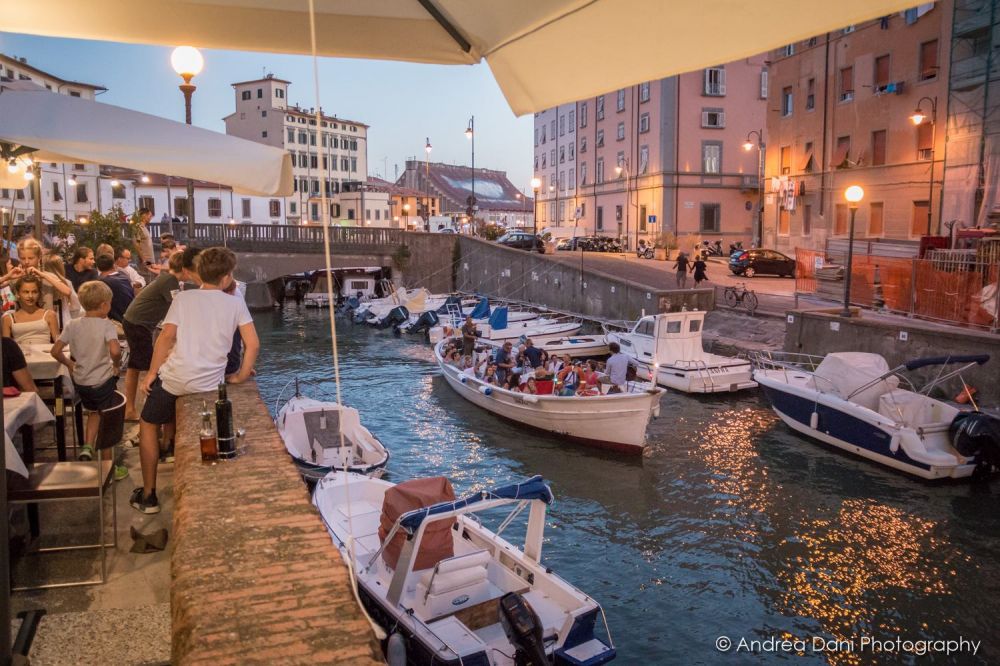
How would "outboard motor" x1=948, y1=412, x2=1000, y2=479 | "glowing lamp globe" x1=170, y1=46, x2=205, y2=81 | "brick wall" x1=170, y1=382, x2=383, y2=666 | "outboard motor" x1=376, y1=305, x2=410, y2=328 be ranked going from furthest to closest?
1. "outboard motor" x1=376, y1=305, x2=410, y2=328
2. "outboard motor" x1=948, y1=412, x2=1000, y2=479
3. "glowing lamp globe" x1=170, y1=46, x2=205, y2=81
4. "brick wall" x1=170, y1=382, x2=383, y2=666

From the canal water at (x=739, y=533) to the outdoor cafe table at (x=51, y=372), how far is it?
7.02 metres

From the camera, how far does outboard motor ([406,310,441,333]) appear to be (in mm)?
39500

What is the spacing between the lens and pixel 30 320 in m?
9.05

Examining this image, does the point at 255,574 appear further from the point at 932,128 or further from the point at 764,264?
the point at 764,264

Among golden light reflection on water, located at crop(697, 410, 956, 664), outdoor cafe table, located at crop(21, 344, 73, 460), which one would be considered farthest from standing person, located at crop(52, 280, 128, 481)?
golden light reflection on water, located at crop(697, 410, 956, 664)

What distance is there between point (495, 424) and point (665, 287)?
14346mm

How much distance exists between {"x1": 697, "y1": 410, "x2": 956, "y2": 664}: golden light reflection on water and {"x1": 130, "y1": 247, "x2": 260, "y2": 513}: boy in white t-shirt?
8286mm

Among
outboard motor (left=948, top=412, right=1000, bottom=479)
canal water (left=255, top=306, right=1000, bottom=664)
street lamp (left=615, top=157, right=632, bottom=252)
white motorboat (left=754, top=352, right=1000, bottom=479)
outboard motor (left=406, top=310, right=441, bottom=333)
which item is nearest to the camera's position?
canal water (left=255, top=306, right=1000, bottom=664)

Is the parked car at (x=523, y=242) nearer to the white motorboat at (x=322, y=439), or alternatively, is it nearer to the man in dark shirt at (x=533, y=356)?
the man in dark shirt at (x=533, y=356)

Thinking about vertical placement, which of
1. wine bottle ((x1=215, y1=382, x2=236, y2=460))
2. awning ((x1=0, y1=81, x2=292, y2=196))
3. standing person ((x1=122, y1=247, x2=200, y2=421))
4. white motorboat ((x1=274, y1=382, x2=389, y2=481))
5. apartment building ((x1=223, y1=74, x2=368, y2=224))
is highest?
apartment building ((x1=223, y1=74, x2=368, y2=224))

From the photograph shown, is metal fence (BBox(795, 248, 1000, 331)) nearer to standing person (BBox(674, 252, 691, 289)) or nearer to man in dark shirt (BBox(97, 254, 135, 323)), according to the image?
standing person (BBox(674, 252, 691, 289))

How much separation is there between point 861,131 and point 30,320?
38.1 metres

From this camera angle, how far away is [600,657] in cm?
822

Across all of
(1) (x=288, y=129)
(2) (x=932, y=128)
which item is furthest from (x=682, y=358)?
(1) (x=288, y=129)
